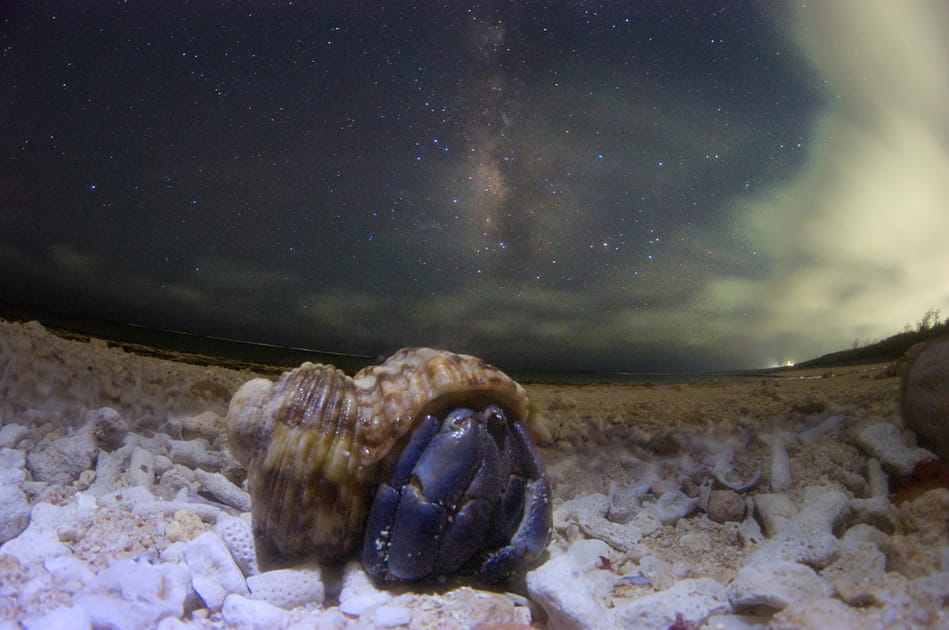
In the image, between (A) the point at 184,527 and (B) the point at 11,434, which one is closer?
(A) the point at 184,527

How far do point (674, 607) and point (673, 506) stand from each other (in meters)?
0.61

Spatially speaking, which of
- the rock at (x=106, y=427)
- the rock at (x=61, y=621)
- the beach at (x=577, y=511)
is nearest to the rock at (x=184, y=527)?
the beach at (x=577, y=511)

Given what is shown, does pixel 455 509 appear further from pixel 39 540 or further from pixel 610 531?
pixel 39 540

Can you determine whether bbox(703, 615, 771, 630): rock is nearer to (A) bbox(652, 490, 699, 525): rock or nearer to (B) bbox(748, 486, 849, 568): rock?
(B) bbox(748, 486, 849, 568): rock

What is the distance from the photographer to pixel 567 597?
1.15 meters

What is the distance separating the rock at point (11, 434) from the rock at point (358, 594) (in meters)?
1.23

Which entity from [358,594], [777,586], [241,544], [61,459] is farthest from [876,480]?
[61,459]

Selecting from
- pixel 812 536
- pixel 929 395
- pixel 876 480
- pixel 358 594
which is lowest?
pixel 358 594

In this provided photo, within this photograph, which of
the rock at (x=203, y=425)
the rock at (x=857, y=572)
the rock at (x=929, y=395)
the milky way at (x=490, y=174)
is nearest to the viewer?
the rock at (x=857, y=572)

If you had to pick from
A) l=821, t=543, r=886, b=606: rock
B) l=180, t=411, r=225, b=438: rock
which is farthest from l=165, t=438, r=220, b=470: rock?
l=821, t=543, r=886, b=606: rock

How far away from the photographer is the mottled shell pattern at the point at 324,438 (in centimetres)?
141

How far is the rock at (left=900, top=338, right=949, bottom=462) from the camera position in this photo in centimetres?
135

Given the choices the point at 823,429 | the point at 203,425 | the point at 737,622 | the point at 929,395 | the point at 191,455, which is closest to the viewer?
the point at 737,622

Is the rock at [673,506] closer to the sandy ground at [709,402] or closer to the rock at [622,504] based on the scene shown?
the rock at [622,504]
